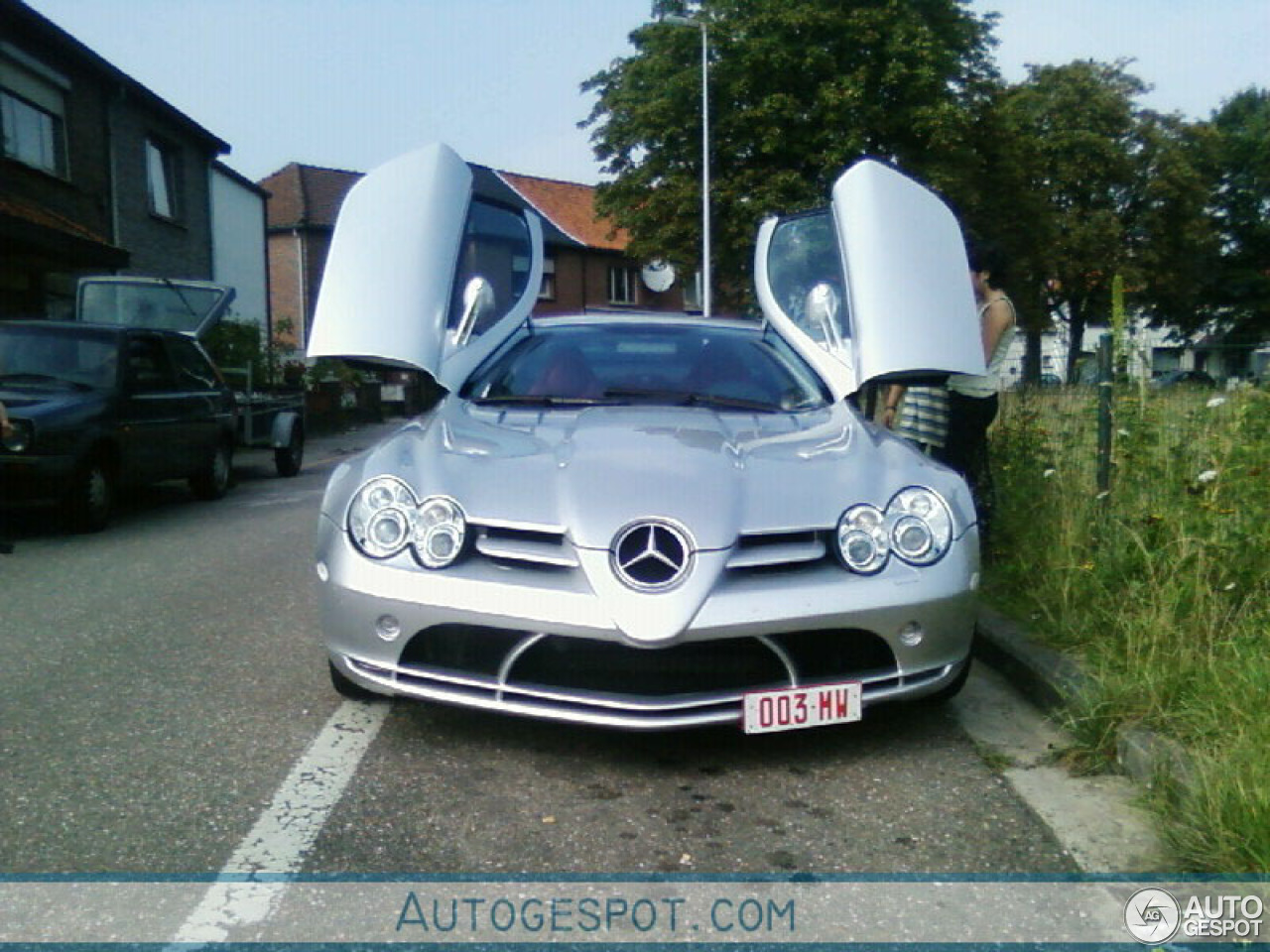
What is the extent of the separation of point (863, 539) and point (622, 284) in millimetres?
47361

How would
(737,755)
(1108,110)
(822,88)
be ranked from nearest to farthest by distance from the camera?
(737,755) → (822,88) → (1108,110)

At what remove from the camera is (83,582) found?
6734 millimetres

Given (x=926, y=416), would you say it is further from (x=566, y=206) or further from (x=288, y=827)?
(x=566, y=206)

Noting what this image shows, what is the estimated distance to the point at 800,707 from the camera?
338 cm

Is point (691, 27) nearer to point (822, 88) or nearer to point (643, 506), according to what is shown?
point (822, 88)

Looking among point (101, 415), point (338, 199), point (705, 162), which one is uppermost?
point (338, 199)

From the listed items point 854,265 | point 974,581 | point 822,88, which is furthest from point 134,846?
point 822,88

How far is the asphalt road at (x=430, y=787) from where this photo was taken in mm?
2951

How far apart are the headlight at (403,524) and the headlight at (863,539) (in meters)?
1.10

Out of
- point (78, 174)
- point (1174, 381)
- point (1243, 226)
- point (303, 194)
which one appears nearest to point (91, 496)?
point (1174, 381)

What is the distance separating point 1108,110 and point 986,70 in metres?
13.3

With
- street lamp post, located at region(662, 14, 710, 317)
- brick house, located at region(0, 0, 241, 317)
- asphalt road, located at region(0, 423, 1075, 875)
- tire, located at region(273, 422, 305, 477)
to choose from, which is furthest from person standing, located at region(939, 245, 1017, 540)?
street lamp post, located at region(662, 14, 710, 317)

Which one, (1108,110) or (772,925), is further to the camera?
(1108,110)

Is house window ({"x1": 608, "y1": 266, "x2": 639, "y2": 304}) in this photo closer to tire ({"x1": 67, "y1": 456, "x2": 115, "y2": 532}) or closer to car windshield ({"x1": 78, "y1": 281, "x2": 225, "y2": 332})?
car windshield ({"x1": 78, "y1": 281, "x2": 225, "y2": 332})
